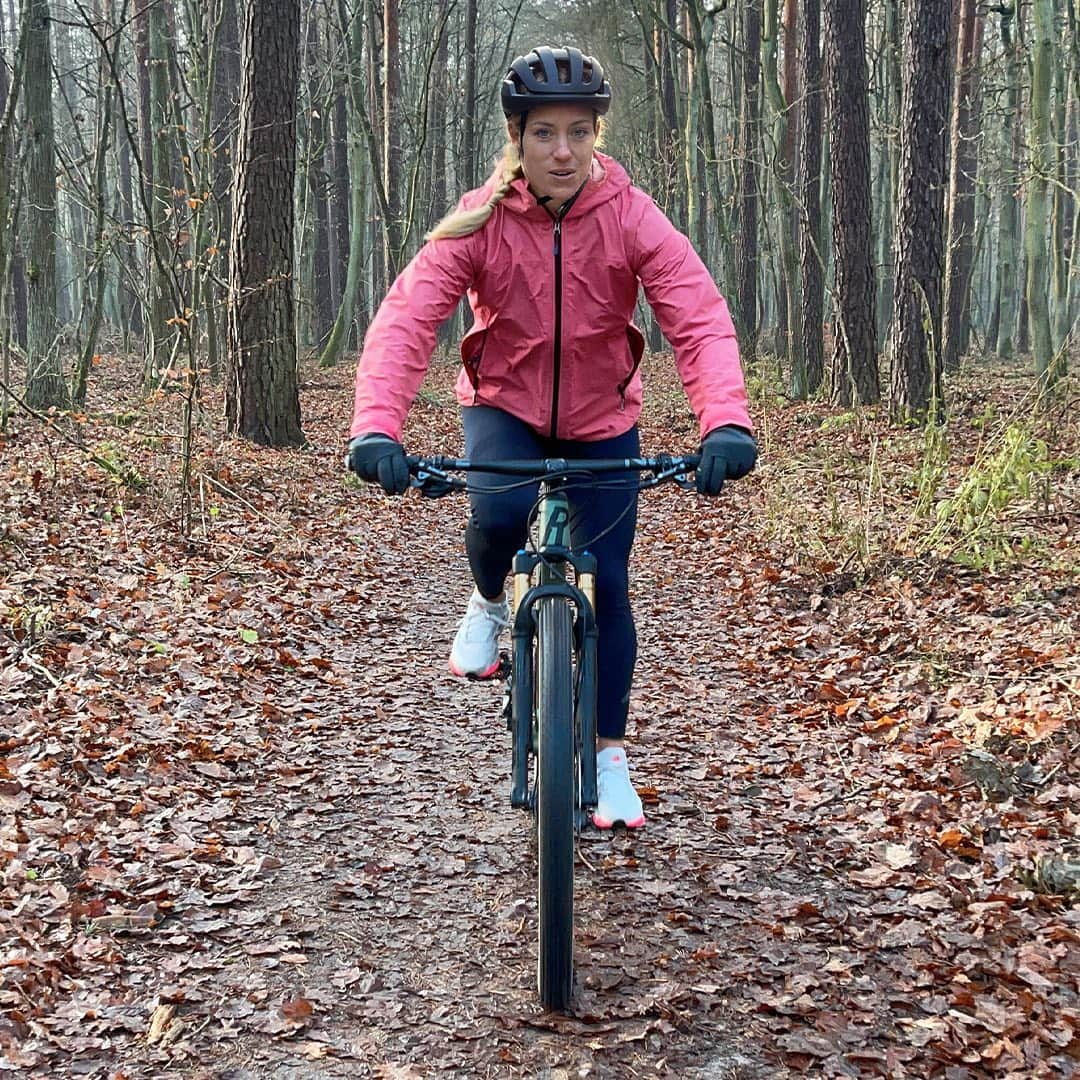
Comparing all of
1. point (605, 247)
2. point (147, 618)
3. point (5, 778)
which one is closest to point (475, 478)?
point (605, 247)

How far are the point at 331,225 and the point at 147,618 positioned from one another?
27.1m

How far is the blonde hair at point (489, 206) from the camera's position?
3.52 meters

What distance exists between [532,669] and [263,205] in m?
9.42

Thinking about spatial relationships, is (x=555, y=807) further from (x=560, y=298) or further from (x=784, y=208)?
(x=784, y=208)

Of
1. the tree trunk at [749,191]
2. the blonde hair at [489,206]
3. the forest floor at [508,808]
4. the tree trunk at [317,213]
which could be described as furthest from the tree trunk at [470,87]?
the blonde hair at [489,206]

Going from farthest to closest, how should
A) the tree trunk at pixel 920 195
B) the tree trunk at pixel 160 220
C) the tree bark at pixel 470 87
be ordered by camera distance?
the tree bark at pixel 470 87 < the tree trunk at pixel 920 195 < the tree trunk at pixel 160 220

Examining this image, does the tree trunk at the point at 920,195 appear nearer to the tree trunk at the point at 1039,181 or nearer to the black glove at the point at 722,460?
the tree trunk at the point at 1039,181

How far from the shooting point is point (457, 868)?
4.27m

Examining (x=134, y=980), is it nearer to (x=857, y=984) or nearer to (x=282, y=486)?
(x=857, y=984)

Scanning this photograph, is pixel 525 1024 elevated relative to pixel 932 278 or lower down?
lower down

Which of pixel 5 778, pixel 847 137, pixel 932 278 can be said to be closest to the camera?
pixel 5 778

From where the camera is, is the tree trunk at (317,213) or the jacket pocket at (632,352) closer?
the jacket pocket at (632,352)

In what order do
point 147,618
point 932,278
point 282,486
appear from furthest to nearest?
point 932,278
point 282,486
point 147,618

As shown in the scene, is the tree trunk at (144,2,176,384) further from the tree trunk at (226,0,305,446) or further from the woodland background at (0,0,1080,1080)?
the tree trunk at (226,0,305,446)
